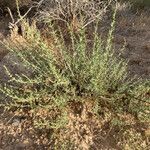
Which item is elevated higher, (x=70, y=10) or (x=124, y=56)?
(x=70, y=10)

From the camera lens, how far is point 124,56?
631cm

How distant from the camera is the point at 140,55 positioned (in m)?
6.29

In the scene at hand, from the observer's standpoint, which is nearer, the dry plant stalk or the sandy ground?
the sandy ground

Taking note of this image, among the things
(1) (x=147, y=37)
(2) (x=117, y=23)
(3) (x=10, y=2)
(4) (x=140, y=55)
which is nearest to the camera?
(4) (x=140, y=55)

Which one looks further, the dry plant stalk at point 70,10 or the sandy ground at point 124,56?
the dry plant stalk at point 70,10

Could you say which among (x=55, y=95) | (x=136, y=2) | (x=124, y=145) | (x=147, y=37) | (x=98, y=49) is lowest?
(x=136, y=2)

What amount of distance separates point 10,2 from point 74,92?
4.95 metres

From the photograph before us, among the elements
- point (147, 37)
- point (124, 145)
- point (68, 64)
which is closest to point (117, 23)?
point (147, 37)

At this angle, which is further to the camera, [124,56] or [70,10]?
[70,10]

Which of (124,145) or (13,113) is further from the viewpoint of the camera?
(13,113)

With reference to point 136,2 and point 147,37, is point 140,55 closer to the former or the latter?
point 147,37

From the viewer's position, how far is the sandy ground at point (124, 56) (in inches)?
161

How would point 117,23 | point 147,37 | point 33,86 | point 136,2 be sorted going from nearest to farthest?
point 33,86
point 147,37
point 117,23
point 136,2

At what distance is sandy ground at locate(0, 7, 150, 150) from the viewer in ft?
13.4
